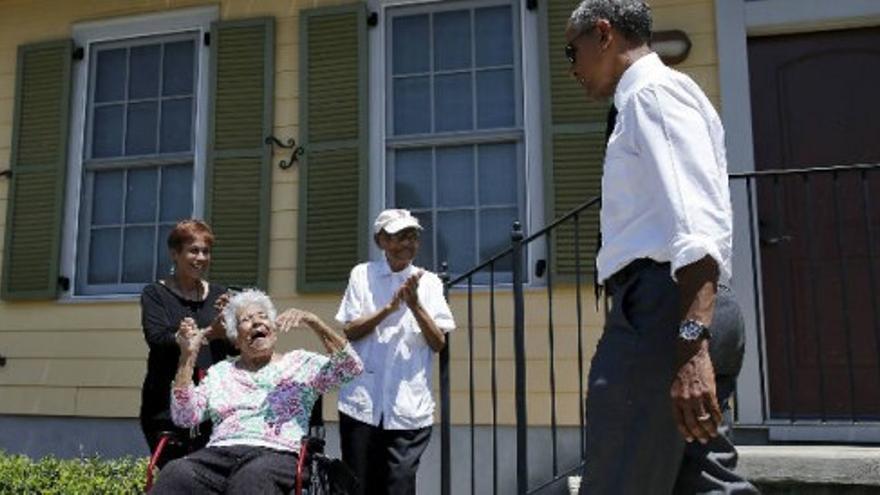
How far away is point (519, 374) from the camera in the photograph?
3500 mm

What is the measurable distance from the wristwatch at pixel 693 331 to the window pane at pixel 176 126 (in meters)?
4.49

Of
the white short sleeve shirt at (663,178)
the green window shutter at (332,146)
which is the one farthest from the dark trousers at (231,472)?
the green window shutter at (332,146)

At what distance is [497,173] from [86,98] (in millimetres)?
2893

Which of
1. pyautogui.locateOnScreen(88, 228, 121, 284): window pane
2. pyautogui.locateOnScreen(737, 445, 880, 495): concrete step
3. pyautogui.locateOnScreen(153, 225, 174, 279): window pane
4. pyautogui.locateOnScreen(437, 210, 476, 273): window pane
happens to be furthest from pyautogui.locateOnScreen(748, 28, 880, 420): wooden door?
pyautogui.locateOnScreen(88, 228, 121, 284): window pane

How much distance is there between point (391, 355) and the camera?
354 centimetres

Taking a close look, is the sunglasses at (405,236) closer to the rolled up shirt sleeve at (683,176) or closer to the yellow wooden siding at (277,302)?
the yellow wooden siding at (277,302)

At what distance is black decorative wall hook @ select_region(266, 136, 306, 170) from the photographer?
524 cm

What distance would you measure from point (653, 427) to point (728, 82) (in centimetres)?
330

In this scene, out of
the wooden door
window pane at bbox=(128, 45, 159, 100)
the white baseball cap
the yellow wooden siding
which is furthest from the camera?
window pane at bbox=(128, 45, 159, 100)

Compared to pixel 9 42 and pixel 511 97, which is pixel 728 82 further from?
pixel 9 42

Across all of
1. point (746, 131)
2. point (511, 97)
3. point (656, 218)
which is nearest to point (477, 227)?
point (511, 97)

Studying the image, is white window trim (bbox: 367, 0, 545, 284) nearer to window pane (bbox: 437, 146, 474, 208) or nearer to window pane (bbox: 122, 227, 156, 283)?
window pane (bbox: 437, 146, 474, 208)

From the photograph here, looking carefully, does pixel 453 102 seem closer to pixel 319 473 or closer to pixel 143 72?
pixel 143 72

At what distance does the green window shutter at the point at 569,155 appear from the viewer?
15.4 feet
